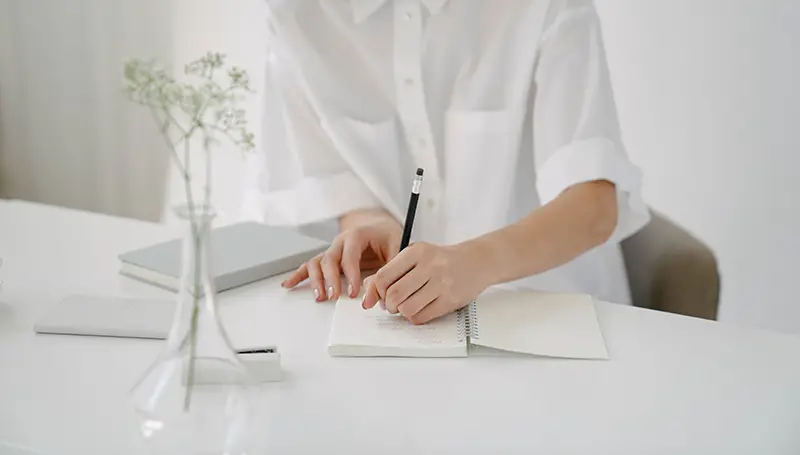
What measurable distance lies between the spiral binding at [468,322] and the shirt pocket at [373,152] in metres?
0.47

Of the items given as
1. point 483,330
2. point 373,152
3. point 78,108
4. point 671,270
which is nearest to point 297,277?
point 483,330

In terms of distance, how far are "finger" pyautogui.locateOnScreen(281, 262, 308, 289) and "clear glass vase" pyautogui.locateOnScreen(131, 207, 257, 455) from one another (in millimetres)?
411

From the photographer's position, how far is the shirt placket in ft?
4.77

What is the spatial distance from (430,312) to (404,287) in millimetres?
40

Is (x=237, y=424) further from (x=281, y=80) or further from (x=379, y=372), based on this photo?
(x=281, y=80)

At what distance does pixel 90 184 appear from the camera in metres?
2.69

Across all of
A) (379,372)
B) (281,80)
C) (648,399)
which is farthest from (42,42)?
(648,399)

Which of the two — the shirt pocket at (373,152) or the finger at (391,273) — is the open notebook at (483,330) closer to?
the finger at (391,273)

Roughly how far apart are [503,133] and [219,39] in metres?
1.29

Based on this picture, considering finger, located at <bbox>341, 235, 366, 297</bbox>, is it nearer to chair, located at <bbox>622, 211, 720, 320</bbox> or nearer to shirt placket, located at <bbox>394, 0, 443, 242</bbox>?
shirt placket, located at <bbox>394, 0, 443, 242</bbox>

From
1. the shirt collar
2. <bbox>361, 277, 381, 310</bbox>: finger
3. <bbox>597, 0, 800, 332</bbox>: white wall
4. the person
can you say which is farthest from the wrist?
<bbox>597, 0, 800, 332</bbox>: white wall

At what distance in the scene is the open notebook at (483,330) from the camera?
0.93 m

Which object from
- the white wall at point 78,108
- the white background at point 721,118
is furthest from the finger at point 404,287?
the white wall at point 78,108

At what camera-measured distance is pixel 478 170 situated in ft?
4.83
